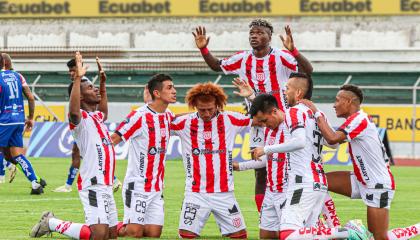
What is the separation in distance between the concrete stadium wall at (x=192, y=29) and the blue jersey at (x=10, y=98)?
2596cm

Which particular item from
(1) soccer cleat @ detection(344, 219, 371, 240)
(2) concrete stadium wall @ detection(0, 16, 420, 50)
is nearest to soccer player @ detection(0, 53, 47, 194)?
(1) soccer cleat @ detection(344, 219, 371, 240)

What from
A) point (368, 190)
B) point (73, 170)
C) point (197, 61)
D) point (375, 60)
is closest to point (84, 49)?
point (197, 61)

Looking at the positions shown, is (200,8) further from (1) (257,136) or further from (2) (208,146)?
(2) (208,146)

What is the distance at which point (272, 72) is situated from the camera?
12.4 meters

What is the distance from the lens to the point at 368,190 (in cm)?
1085

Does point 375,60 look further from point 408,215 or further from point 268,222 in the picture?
point 268,222

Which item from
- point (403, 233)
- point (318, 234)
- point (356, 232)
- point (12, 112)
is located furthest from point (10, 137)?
point (356, 232)

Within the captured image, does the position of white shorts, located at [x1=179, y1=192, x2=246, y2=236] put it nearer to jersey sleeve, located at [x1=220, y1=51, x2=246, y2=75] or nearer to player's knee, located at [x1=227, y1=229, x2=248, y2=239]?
player's knee, located at [x1=227, y1=229, x2=248, y2=239]

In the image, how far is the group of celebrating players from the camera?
409 inches

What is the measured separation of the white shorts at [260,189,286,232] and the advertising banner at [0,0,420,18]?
32.8 m

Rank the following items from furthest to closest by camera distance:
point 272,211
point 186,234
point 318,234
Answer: point 272,211 < point 186,234 < point 318,234

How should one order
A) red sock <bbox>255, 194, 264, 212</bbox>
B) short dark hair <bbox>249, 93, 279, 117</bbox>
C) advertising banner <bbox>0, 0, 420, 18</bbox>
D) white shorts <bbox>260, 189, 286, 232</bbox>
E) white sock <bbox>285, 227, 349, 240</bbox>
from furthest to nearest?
advertising banner <bbox>0, 0, 420, 18</bbox>
red sock <bbox>255, 194, 264, 212</bbox>
white shorts <bbox>260, 189, 286, 232</bbox>
short dark hair <bbox>249, 93, 279, 117</bbox>
white sock <bbox>285, 227, 349, 240</bbox>

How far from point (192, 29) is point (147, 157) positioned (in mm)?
33722

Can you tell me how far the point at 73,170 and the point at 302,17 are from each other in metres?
28.5
